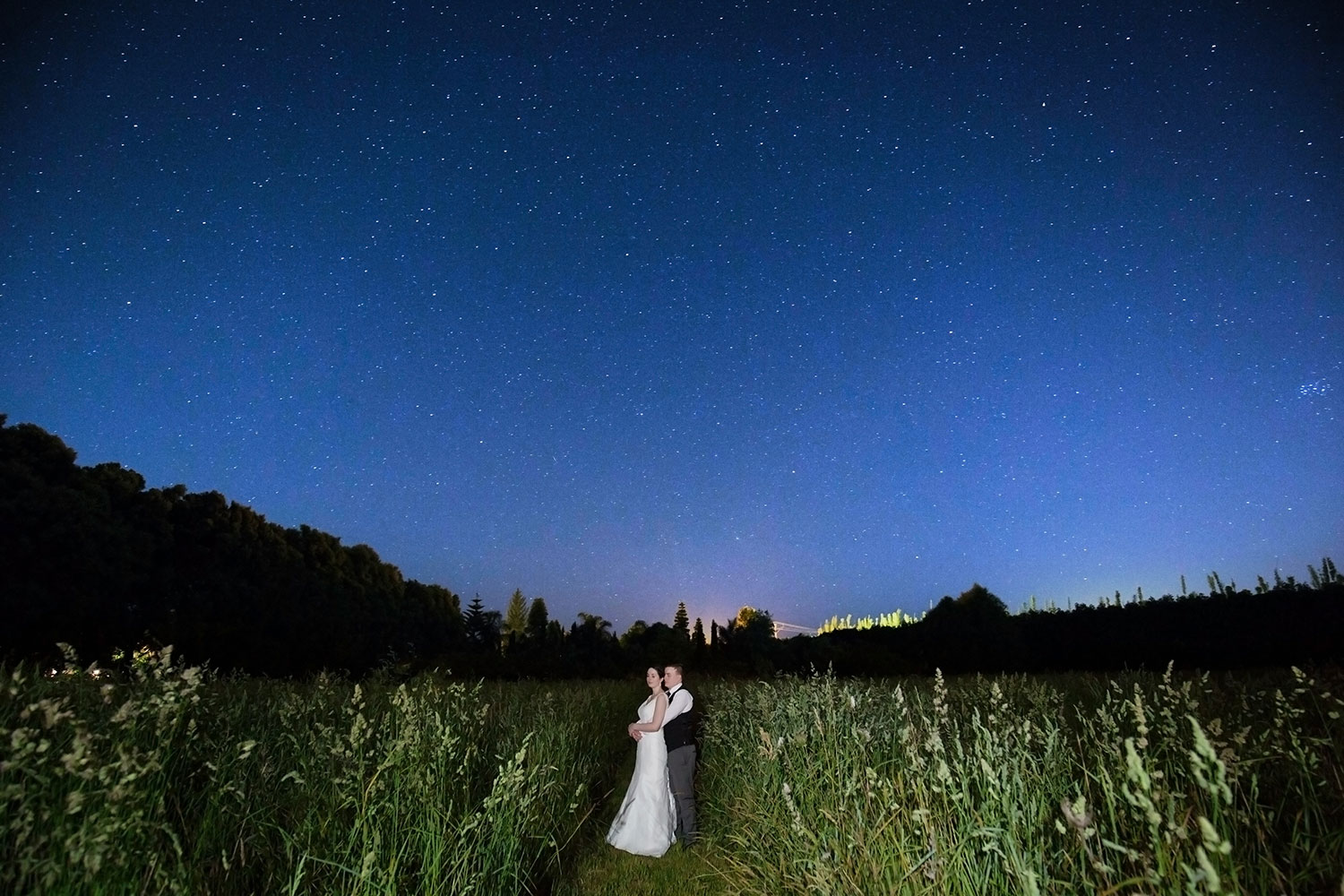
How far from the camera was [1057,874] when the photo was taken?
305 cm

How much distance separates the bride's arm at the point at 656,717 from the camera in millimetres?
8031

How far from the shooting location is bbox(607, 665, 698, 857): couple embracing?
7629 mm

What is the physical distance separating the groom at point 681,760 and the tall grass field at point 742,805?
0.63 metres

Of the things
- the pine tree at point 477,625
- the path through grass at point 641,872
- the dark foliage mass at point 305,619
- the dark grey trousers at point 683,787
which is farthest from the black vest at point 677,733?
the pine tree at point 477,625

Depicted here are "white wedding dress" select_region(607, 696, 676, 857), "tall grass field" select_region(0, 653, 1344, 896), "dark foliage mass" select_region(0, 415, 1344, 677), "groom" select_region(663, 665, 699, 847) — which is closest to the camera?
"tall grass field" select_region(0, 653, 1344, 896)

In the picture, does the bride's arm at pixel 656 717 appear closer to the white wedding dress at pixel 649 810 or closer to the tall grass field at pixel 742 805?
the white wedding dress at pixel 649 810

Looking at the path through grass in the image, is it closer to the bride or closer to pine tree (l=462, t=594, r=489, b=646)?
the bride

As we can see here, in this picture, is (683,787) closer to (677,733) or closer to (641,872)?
(677,733)

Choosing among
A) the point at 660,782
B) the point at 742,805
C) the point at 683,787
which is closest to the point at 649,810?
the point at 660,782

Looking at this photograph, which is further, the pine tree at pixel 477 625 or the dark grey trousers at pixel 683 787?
the pine tree at pixel 477 625

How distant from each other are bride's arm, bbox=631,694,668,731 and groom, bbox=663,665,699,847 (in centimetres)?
5

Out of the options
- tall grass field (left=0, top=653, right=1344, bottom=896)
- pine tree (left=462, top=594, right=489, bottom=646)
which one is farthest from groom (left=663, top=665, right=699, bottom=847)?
pine tree (left=462, top=594, right=489, bottom=646)

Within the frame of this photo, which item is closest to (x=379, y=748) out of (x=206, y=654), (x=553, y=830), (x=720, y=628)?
(x=553, y=830)

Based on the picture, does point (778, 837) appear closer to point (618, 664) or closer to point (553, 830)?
point (553, 830)
